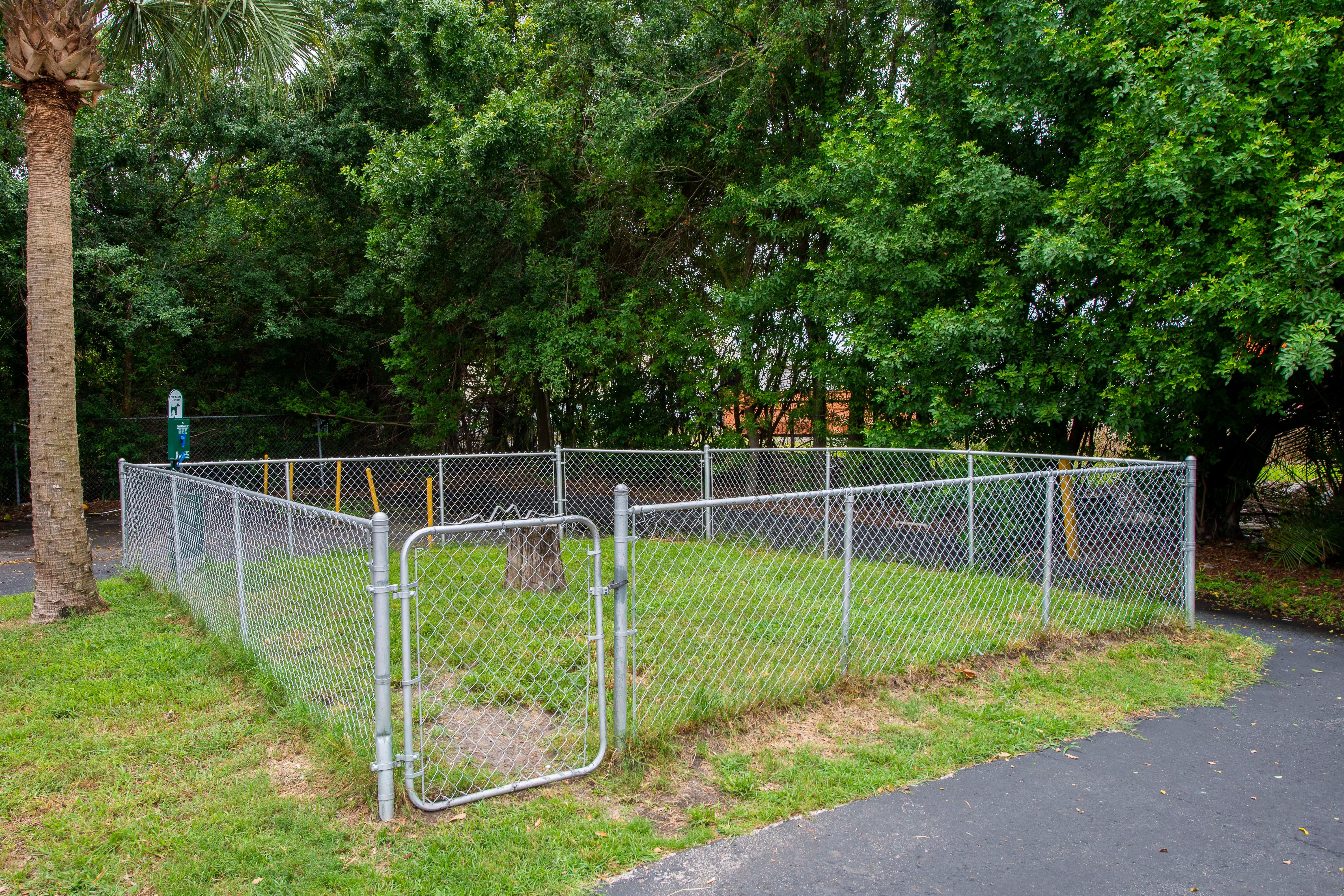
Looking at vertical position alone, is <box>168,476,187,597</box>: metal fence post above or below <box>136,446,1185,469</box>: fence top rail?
below

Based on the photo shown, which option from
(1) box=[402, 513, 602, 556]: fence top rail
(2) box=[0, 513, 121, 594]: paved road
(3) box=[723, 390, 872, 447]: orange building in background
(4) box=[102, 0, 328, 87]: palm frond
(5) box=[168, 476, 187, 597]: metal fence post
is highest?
(4) box=[102, 0, 328, 87]: palm frond

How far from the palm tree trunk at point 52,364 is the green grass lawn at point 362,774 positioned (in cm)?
103

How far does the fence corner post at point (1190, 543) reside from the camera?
19.2 feet

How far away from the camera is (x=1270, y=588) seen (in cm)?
787

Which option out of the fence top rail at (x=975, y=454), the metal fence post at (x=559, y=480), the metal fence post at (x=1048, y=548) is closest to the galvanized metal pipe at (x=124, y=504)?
the metal fence post at (x=559, y=480)

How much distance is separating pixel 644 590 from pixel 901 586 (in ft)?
7.11

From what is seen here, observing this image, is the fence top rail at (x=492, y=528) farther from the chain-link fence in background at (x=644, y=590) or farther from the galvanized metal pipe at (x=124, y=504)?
the galvanized metal pipe at (x=124, y=504)

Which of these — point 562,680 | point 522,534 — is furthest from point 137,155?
point 562,680

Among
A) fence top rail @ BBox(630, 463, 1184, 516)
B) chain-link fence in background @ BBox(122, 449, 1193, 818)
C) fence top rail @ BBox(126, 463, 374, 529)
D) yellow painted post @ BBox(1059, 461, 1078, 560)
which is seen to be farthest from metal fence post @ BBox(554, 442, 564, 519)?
yellow painted post @ BBox(1059, 461, 1078, 560)

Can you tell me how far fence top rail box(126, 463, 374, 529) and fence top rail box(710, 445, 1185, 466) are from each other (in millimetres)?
4390

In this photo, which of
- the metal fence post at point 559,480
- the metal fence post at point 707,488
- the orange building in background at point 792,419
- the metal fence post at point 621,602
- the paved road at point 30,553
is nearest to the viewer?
the metal fence post at point 621,602

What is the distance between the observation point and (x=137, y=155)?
1389 cm

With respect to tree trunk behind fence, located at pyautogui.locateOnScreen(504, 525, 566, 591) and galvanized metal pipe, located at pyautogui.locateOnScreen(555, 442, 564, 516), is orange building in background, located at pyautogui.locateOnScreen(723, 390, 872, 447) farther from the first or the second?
tree trunk behind fence, located at pyautogui.locateOnScreen(504, 525, 566, 591)

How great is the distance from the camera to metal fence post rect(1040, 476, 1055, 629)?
17.2 ft
